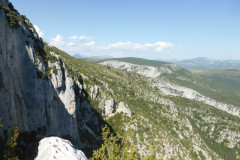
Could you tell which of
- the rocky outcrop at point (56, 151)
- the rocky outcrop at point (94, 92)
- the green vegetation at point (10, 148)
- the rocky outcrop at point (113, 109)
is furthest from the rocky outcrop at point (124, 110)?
the green vegetation at point (10, 148)

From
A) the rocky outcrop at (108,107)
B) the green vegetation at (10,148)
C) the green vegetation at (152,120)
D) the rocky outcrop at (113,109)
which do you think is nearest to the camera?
the green vegetation at (10,148)

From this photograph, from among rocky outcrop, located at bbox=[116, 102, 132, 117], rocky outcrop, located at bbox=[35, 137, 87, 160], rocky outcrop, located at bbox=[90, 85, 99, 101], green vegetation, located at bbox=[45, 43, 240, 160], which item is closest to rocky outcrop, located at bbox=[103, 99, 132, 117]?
rocky outcrop, located at bbox=[116, 102, 132, 117]

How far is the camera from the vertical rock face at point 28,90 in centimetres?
2563

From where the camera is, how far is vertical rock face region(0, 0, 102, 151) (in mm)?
25627

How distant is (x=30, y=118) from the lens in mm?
30766

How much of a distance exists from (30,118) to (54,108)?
10.5 m

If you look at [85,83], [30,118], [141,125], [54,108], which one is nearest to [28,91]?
[30,118]

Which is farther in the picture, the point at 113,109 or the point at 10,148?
the point at 113,109

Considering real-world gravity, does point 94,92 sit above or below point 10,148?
below

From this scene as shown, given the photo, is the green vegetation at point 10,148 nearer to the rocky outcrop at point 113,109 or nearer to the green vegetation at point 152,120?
the green vegetation at point 152,120

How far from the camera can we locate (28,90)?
3134 centimetres

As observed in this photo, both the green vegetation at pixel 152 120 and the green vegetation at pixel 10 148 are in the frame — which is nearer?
the green vegetation at pixel 10 148

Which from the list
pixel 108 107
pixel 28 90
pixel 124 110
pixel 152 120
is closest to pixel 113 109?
pixel 108 107

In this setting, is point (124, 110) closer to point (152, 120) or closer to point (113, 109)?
point (113, 109)
